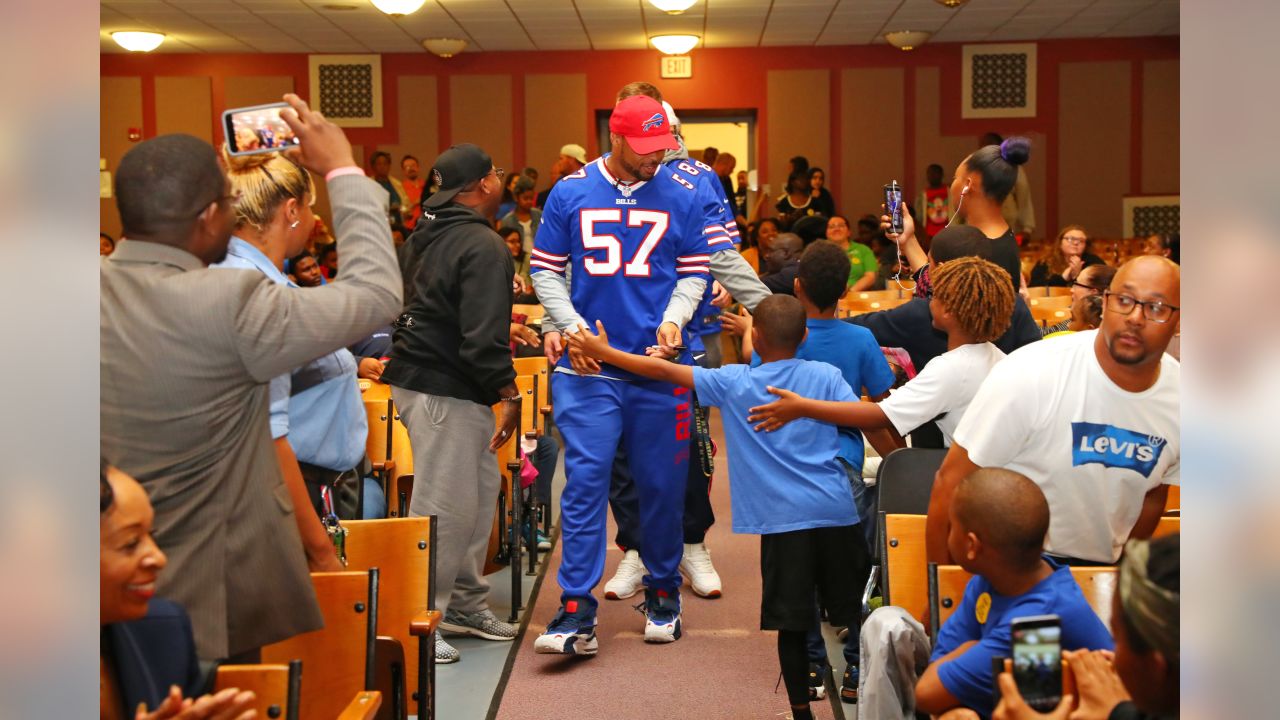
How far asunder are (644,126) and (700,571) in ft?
5.74

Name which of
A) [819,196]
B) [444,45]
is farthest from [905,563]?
[444,45]

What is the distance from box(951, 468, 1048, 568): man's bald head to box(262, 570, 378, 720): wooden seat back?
87 centimetres

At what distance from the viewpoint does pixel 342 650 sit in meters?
1.80

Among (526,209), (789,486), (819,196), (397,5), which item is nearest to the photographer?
(789,486)

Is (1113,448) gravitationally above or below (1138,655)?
above

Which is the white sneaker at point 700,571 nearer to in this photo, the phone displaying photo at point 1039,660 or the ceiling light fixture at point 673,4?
the phone displaying photo at point 1039,660

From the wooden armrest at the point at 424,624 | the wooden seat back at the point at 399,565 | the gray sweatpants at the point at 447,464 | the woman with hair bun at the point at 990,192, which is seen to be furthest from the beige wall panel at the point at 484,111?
the wooden armrest at the point at 424,624

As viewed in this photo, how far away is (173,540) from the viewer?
123 centimetres

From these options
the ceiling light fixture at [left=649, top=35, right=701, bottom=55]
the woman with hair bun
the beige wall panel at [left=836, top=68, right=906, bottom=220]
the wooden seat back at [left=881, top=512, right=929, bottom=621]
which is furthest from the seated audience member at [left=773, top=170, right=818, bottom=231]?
the wooden seat back at [left=881, top=512, right=929, bottom=621]

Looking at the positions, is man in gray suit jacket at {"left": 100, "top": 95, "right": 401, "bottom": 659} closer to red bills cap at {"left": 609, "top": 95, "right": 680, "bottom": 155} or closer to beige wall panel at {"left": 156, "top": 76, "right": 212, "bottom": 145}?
red bills cap at {"left": 609, "top": 95, "right": 680, "bottom": 155}

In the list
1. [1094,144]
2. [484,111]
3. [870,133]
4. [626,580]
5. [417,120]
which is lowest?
[626,580]

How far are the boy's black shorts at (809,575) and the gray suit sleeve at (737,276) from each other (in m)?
0.87

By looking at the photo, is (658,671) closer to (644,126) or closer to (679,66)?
(644,126)

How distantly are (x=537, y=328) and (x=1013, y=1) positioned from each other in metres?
6.35
